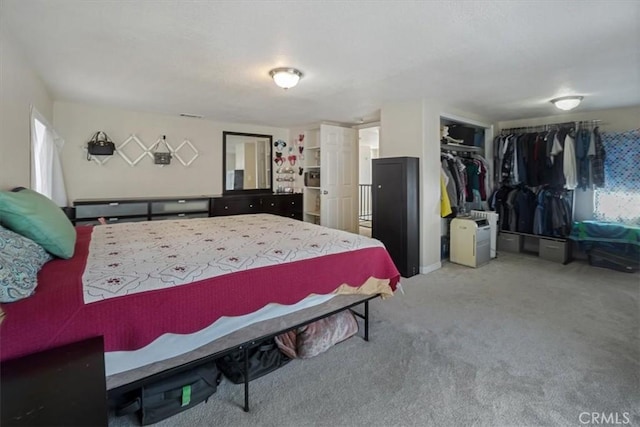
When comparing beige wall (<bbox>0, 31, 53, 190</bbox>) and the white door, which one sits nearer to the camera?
beige wall (<bbox>0, 31, 53, 190</bbox>)

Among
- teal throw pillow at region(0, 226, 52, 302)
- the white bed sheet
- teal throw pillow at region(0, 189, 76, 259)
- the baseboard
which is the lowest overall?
the baseboard

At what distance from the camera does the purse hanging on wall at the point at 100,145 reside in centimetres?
405

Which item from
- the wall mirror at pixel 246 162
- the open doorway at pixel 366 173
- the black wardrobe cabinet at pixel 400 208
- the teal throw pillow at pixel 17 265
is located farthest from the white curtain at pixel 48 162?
the open doorway at pixel 366 173

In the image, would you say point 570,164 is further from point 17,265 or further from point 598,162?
point 17,265

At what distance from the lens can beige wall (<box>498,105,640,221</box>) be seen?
4.22 meters

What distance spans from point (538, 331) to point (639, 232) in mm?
2777

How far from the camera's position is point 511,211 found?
502 centimetres

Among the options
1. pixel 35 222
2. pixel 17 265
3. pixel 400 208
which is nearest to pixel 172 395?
pixel 17 265

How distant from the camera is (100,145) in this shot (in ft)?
13.3

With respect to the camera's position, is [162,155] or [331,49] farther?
[162,155]

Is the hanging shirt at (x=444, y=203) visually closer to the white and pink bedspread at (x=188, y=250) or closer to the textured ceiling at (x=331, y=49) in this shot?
the textured ceiling at (x=331, y=49)

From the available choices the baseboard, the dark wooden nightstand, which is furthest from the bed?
the baseboard

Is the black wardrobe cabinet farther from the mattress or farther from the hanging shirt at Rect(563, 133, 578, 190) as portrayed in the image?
the hanging shirt at Rect(563, 133, 578, 190)

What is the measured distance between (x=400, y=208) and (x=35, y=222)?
3232 millimetres
